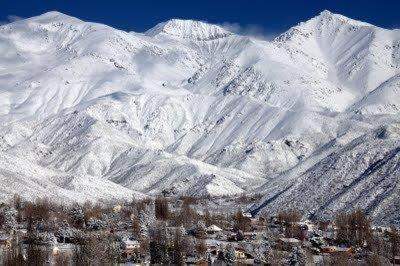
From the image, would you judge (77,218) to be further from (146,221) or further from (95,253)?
(95,253)

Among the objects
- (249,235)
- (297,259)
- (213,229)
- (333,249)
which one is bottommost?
(297,259)

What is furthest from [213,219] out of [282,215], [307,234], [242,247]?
[242,247]

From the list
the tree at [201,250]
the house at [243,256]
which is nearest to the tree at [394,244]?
the house at [243,256]

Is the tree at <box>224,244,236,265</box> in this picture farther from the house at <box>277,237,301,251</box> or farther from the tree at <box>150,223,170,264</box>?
the house at <box>277,237,301,251</box>

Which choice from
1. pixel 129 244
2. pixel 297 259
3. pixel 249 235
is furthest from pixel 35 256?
pixel 249 235

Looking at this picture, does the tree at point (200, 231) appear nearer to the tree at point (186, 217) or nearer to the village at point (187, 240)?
the village at point (187, 240)

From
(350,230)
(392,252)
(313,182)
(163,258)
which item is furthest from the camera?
(313,182)

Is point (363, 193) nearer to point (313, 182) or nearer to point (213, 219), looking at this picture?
point (313, 182)

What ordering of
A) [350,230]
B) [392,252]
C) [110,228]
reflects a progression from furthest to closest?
[110,228] → [350,230] → [392,252]
